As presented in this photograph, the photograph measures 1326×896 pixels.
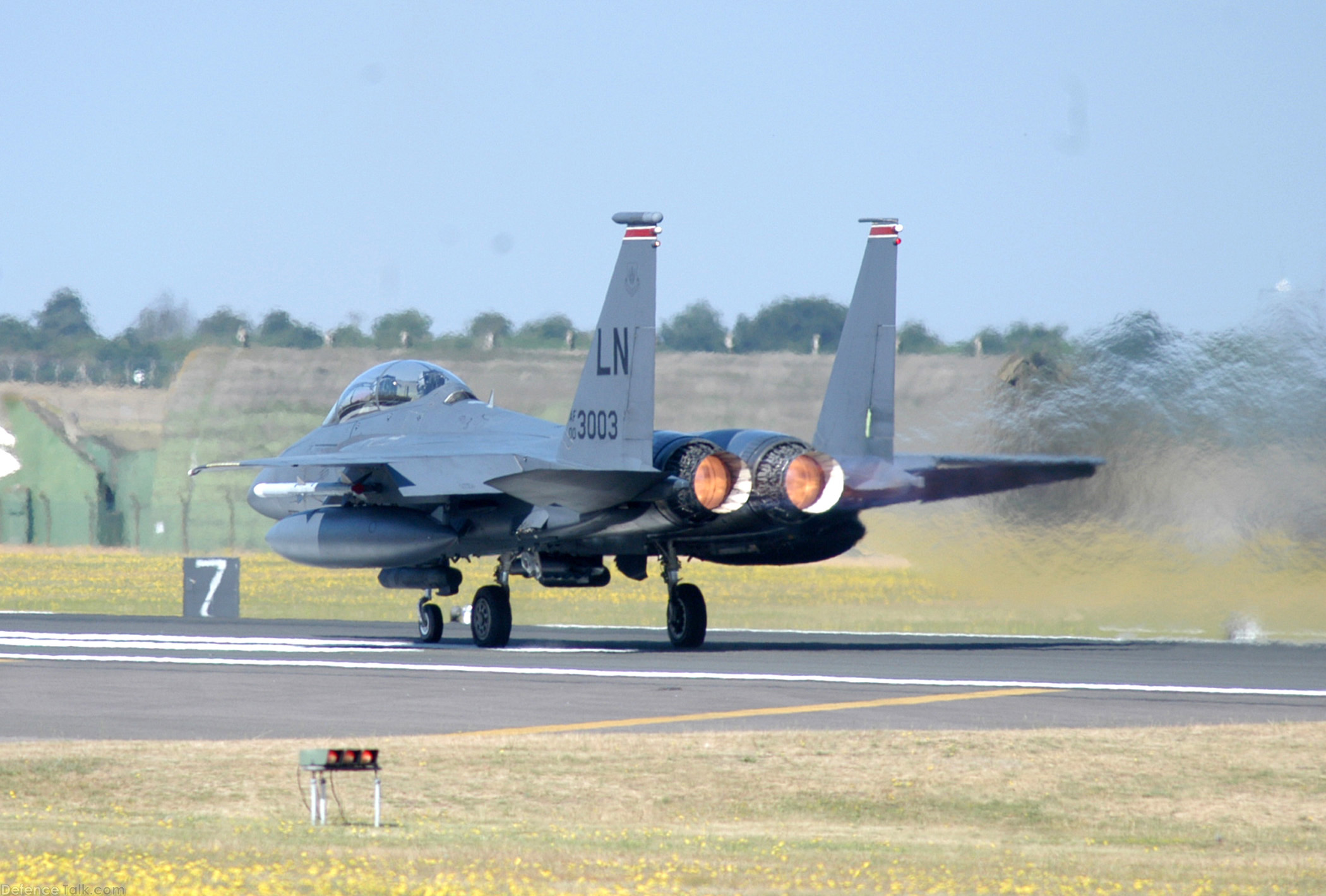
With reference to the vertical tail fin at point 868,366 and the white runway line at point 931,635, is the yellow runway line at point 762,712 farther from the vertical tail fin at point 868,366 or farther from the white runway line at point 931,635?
the white runway line at point 931,635

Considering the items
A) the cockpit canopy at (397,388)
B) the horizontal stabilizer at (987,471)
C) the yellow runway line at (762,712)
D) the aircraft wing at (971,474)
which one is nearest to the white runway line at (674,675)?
the yellow runway line at (762,712)

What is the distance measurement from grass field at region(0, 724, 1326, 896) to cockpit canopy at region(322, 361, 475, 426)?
12.2 metres

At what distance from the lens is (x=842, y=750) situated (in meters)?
13.3

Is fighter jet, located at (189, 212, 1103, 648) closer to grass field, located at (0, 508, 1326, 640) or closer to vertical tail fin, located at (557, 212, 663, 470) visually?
vertical tail fin, located at (557, 212, 663, 470)

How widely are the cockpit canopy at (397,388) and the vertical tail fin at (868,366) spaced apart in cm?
567

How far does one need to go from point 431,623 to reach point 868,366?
780 centimetres

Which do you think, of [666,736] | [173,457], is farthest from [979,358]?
[173,457]

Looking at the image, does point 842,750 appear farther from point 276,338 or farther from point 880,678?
point 276,338

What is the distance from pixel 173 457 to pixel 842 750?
3240cm

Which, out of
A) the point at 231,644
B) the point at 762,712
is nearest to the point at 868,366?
the point at 762,712

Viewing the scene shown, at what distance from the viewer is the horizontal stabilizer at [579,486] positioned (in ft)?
69.8

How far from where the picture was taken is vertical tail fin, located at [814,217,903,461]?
23125mm

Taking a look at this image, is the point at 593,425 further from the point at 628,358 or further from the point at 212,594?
the point at 212,594

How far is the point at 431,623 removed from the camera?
84.1 ft
